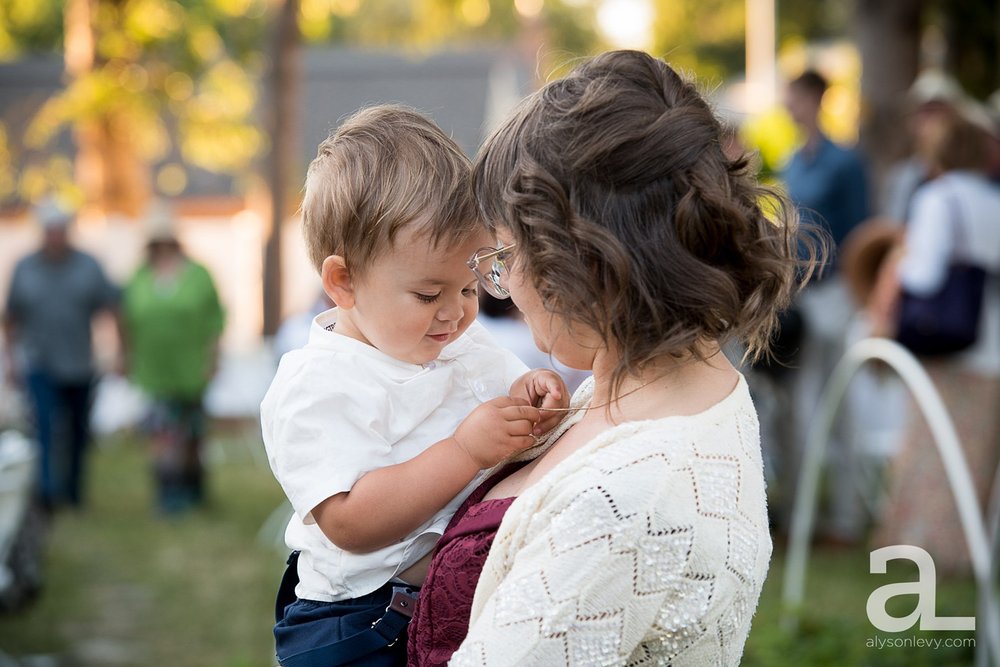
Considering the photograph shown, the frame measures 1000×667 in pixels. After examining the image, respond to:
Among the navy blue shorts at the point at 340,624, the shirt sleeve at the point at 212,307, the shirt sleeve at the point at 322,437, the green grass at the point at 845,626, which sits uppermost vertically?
the shirt sleeve at the point at 322,437

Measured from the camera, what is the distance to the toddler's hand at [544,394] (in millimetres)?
1742

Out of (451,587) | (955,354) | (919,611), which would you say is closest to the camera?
(451,587)

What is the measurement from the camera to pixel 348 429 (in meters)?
1.74

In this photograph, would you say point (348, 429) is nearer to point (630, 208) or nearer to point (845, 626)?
point (630, 208)

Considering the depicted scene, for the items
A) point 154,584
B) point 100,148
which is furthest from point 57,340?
point 100,148

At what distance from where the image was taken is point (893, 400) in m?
8.01

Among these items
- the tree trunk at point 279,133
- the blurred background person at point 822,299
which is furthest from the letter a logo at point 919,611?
the tree trunk at point 279,133

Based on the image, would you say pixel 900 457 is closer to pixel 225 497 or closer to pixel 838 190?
pixel 838 190

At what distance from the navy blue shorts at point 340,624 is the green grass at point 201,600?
3.22 m

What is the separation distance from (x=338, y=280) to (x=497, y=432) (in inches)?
13.6

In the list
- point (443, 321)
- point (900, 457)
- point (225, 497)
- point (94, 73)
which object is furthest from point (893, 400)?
point (94, 73)

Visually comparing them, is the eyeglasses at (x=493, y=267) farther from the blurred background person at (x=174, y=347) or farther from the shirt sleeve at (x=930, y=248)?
the blurred background person at (x=174, y=347)

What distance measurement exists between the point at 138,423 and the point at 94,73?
17.3 ft

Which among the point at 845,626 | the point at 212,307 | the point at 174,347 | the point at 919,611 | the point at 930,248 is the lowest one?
the point at 845,626
